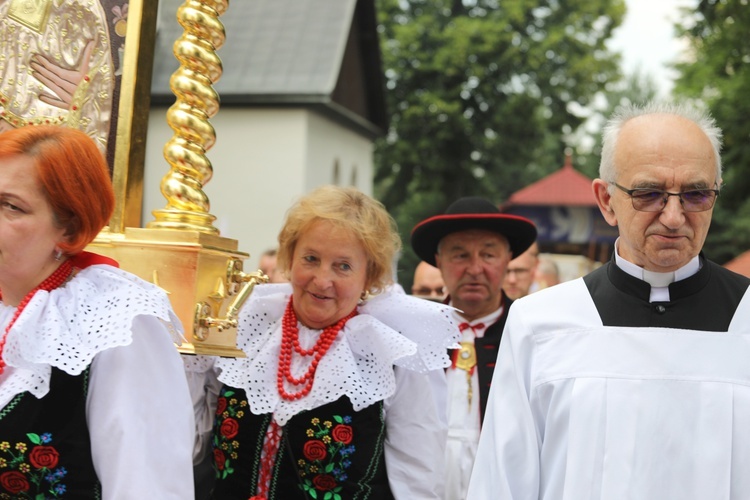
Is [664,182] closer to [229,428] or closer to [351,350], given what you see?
[351,350]

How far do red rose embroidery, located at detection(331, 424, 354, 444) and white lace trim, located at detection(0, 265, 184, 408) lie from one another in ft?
3.62

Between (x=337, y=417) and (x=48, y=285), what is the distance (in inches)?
51.8

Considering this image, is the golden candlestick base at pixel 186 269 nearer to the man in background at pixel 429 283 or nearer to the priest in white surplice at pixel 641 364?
the priest in white surplice at pixel 641 364

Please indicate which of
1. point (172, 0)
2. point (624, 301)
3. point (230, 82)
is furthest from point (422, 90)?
point (624, 301)

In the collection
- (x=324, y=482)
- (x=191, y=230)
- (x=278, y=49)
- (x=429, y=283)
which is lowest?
(x=324, y=482)

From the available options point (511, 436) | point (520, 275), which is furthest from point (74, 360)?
point (520, 275)

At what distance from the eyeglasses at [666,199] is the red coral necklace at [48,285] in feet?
5.10

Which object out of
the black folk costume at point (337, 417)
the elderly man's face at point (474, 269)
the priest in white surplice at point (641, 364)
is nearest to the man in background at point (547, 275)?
the elderly man's face at point (474, 269)

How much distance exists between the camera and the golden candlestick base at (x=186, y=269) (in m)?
3.50

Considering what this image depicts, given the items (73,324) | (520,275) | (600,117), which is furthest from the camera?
(600,117)

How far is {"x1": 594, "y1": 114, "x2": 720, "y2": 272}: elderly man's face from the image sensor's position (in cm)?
305

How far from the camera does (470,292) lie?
5.14 m

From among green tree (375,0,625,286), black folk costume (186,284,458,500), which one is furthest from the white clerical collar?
green tree (375,0,625,286)

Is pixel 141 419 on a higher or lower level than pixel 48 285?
lower
